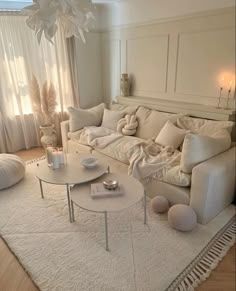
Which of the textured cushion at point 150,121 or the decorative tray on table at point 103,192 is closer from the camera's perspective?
the decorative tray on table at point 103,192

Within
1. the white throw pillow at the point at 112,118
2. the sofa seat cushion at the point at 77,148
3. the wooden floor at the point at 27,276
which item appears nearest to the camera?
the wooden floor at the point at 27,276

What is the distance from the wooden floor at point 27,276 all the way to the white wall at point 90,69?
9.84ft

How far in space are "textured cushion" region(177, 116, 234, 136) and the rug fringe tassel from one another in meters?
0.96

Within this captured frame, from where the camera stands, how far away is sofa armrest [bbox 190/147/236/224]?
1915 millimetres

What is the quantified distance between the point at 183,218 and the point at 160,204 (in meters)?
0.29

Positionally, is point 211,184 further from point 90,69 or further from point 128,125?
point 90,69

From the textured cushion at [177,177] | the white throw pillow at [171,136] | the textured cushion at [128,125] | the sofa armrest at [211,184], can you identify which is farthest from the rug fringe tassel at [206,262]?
the textured cushion at [128,125]

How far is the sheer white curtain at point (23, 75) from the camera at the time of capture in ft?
11.3

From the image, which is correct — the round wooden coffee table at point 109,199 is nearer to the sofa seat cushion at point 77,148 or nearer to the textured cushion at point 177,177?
the textured cushion at point 177,177

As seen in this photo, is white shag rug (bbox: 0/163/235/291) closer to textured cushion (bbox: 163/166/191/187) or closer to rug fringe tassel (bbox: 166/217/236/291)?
rug fringe tassel (bbox: 166/217/236/291)

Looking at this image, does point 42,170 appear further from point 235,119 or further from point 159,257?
point 235,119

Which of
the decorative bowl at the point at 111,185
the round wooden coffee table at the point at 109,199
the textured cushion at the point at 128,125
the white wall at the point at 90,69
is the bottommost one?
the round wooden coffee table at the point at 109,199

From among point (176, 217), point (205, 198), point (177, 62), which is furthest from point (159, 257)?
point (177, 62)

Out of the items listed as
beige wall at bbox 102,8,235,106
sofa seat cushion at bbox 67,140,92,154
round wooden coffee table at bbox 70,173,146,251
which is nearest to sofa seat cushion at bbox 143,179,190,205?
round wooden coffee table at bbox 70,173,146,251
